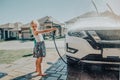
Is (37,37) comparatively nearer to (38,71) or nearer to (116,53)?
(38,71)

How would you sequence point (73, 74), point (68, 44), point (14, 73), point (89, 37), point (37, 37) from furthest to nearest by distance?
point (14, 73) → point (37, 37) → point (73, 74) → point (68, 44) → point (89, 37)

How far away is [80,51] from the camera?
3.16 meters

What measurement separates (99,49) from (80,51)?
349mm

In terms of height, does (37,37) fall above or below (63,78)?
above

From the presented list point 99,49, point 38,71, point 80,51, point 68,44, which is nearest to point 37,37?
point 38,71

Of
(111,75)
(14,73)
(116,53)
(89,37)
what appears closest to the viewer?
(116,53)

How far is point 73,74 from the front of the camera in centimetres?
402

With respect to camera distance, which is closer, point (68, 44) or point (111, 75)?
point (68, 44)

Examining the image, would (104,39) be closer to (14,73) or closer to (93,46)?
(93,46)

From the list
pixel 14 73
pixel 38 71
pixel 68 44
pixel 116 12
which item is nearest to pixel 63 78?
pixel 38 71

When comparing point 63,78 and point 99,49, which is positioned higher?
point 99,49

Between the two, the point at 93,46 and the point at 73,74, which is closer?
the point at 93,46

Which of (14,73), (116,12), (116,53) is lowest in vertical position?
(14,73)

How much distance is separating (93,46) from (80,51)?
26 centimetres
